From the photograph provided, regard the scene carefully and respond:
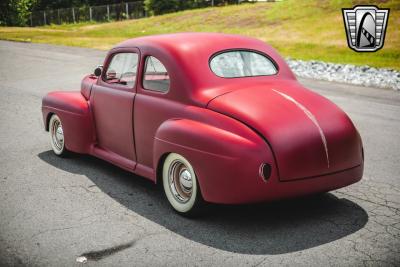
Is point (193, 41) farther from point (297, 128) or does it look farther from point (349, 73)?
point (349, 73)

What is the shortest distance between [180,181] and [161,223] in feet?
1.36

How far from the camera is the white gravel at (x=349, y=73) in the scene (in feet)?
45.6

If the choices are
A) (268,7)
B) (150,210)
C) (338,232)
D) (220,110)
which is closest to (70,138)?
(150,210)

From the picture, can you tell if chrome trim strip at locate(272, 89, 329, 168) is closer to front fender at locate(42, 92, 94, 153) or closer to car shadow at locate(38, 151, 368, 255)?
car shadow at locate(38, 151, 368, 255)

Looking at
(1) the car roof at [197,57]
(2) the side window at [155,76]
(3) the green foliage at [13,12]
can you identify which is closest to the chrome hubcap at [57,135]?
(1) the car roof at [197,57]

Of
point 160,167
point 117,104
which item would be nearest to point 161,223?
point 160,167

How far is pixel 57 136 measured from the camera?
21.8 feet

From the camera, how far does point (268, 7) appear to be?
123 feet

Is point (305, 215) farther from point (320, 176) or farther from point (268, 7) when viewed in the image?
point (268, 7)

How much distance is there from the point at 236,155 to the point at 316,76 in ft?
39.6

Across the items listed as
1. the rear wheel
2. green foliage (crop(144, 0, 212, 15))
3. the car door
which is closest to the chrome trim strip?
the car door

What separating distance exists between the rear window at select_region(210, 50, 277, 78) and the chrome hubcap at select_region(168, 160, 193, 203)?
96 cm

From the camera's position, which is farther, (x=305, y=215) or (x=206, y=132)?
(x=305, y=215)

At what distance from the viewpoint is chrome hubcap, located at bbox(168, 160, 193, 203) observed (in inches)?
175
